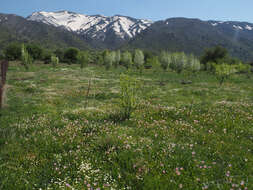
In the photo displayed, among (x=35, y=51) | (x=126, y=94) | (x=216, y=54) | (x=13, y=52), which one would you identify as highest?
(x=216, y=54)

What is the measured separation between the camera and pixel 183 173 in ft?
15.0

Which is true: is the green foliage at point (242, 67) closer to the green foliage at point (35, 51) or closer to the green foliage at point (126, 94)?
the green foliage at point (126, 94)

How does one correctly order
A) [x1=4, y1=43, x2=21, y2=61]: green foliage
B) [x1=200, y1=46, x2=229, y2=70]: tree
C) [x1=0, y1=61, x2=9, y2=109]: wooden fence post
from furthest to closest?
[x1=200, y1=46, x2=229, y2=70]: tree, [x1=4, y1=43, x2=21, y2=61]: green foliage, [x1=0, y1=61, x2=9, y2=109]: wooden fence post

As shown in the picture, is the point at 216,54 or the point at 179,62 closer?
the point at 179,62

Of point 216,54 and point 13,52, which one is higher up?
point 216,54

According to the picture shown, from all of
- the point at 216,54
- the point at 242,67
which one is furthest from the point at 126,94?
the point at 216,54

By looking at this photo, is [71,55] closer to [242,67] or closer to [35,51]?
[35,51]

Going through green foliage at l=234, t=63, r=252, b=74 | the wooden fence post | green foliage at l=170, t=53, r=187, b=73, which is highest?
green foliage at l=170, t=53, r=187, b=73

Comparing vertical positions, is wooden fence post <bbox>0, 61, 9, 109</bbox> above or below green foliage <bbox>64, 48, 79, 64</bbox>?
below

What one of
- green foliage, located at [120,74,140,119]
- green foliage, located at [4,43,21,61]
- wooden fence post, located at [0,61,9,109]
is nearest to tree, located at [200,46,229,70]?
green foliage, located at [120,74,140,119]

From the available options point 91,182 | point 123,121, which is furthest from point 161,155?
point 123,121

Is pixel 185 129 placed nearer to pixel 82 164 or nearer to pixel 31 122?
pixel 82 164

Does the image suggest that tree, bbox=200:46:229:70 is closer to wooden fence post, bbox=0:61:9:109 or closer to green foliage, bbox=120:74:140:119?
green foliage, bbox=120:74:140:119

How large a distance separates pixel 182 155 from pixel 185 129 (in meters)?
2.48
